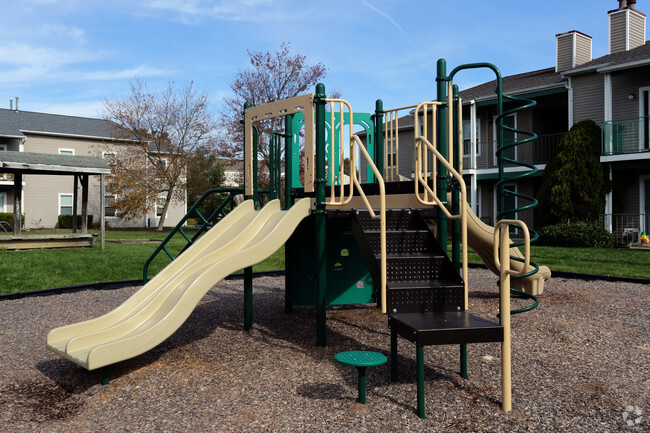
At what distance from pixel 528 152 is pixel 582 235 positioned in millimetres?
5552

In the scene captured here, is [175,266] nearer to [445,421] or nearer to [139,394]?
[139,394]

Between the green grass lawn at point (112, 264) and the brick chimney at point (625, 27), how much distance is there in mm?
9275

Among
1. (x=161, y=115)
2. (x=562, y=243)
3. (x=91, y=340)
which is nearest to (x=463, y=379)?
(x=91, y=340)

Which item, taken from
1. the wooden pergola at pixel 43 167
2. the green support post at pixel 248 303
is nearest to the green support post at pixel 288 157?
the green support post at pixel 248 303

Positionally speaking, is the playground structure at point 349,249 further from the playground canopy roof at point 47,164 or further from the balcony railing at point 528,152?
the balcony railing at point 528,152

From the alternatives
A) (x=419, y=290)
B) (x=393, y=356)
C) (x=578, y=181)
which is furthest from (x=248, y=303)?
(x=578, y=181)

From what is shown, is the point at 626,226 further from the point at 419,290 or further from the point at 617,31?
the point at 419,290

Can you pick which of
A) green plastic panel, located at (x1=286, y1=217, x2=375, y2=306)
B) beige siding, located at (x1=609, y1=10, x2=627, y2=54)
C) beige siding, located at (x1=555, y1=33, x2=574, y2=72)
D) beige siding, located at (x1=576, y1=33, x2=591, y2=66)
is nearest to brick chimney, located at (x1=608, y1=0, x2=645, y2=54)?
beige siding, located at (x1=609, y1=10, x2=627, y2=54)

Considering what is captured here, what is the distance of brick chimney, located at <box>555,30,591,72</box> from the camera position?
798 inches

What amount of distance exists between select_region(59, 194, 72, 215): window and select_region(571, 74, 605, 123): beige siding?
1143 inches

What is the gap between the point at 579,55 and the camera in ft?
67.4

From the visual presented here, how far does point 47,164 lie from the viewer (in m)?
15.6

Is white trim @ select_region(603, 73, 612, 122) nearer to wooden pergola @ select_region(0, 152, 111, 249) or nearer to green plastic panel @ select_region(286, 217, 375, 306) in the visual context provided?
green plastic panel @ select_region(286, 217, 375, 306)

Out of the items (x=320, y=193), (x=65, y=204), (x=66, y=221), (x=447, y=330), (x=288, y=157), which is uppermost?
Result: (x=65, y=204)
